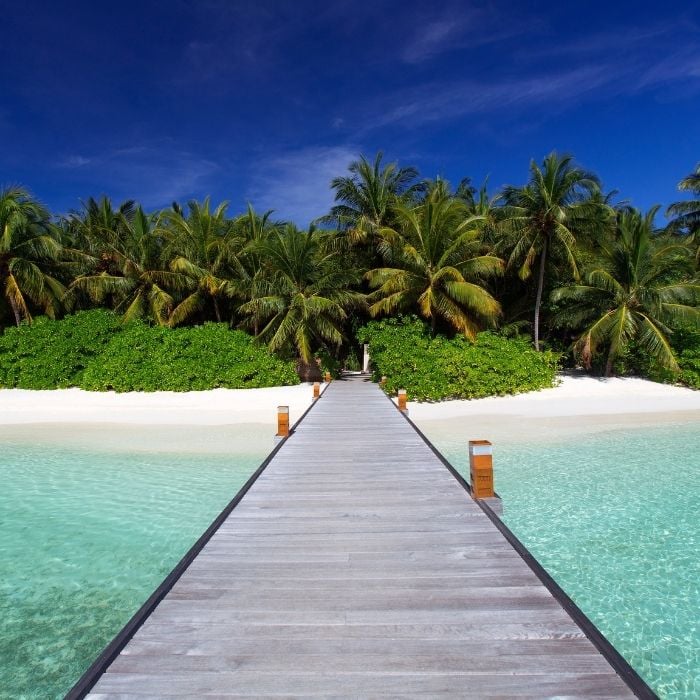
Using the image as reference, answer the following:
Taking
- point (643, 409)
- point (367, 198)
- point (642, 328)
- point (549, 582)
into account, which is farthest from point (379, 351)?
point (549, 582)

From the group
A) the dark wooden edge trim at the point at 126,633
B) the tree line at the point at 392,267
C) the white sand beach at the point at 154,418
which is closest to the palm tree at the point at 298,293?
the tree line at the point at 392,267

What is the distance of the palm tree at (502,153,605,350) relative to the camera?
17453mm

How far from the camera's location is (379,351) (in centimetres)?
1756

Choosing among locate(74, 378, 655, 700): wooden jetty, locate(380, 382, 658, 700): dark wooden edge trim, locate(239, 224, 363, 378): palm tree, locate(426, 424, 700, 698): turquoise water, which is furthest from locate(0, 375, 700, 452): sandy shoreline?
locate(380, 382, 658, 700): dark wooden edge trim

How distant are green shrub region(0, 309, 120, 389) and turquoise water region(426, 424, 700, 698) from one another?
15686mm

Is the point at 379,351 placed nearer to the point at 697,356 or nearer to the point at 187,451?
the point at 187,451

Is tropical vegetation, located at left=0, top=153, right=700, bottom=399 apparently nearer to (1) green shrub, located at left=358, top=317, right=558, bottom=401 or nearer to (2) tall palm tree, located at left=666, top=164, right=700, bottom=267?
(1) green shrub, located at left=358, top=317, right=558, bottom=401

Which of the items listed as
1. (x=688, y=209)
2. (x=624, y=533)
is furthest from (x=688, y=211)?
(x=624, y=533)

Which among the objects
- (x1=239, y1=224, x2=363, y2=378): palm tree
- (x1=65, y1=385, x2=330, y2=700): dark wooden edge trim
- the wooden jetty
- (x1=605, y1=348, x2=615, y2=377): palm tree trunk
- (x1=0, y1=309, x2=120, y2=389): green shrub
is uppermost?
(x1=239, y1=224, x2=363, y2=378): palm tree

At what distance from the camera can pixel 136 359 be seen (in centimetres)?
1712

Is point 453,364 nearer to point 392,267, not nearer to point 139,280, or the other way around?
point 392,267

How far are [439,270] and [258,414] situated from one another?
8594 mm

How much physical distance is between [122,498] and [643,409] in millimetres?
14960

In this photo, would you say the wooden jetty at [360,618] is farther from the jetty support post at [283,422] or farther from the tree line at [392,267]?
the tree line at [392,267]
